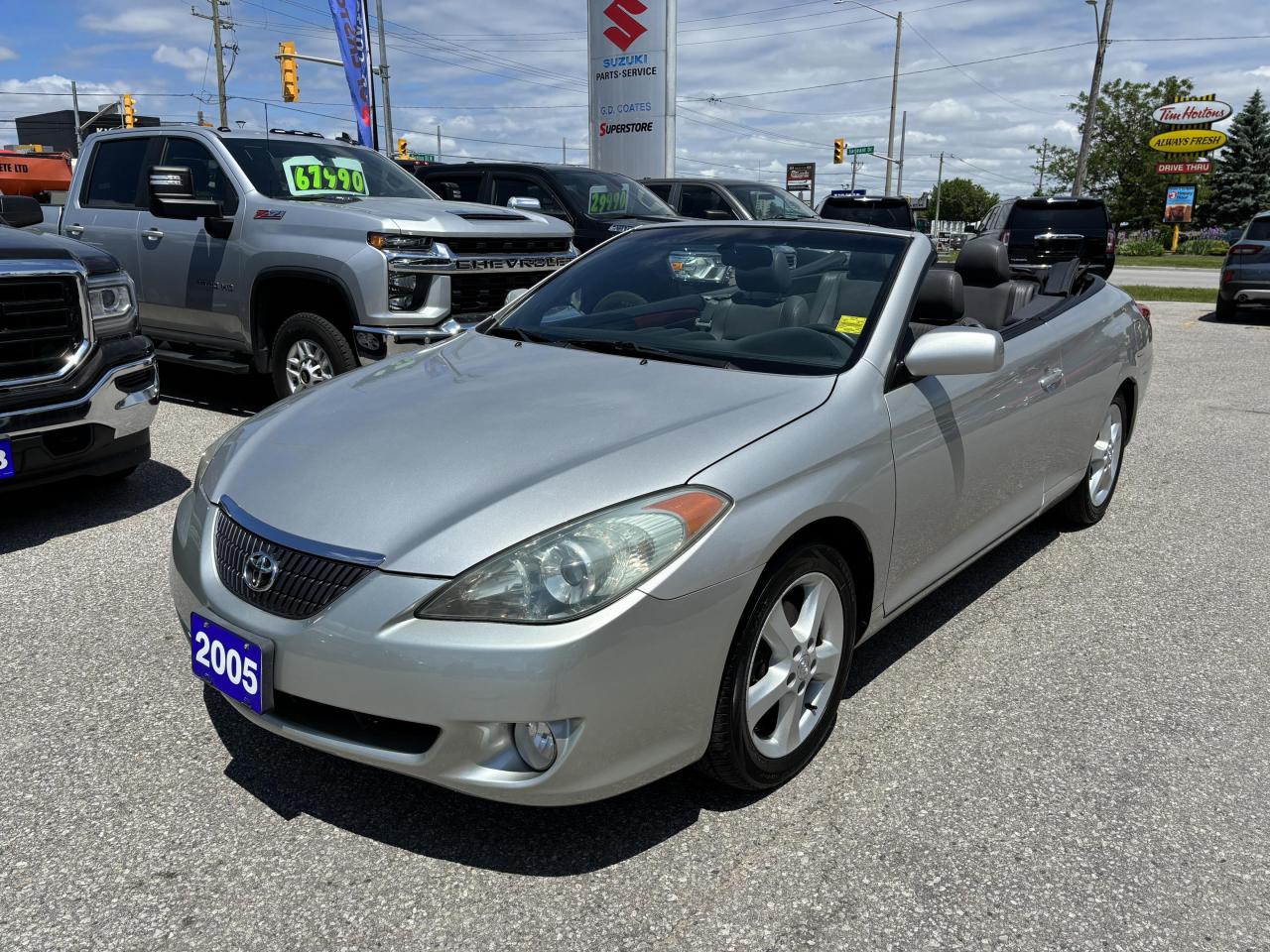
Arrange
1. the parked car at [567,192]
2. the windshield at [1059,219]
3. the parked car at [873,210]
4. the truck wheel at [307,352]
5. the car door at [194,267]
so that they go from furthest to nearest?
the parked car at [873,210], the windshield at [1059,219], the parked car at [567,192], the car door at [194,267], the truck wheel at [307,352]

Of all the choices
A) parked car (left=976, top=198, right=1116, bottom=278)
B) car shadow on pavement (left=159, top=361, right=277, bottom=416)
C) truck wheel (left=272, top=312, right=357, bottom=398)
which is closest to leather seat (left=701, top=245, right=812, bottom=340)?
truck wheel (left=272, top=312, right=357, bottom=398)

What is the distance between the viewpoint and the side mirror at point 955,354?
3057mm

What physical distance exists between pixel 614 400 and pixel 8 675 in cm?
221

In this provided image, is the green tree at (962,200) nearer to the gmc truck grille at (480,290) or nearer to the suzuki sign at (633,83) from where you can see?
the suzuki sign at (633,83)

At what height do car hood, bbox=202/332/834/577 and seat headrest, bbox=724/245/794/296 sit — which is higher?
seat headrest, bbox=724/245/794/296

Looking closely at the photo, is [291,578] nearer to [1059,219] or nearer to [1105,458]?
[1105,458]

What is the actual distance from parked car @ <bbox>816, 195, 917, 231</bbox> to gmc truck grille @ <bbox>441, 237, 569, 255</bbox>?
10079mm

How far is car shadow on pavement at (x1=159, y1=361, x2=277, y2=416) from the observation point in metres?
7.63

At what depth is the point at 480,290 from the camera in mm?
6797

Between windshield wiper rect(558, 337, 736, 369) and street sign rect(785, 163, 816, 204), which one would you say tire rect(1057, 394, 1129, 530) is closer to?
windshield wiper rect(558, 337, 736, 369)

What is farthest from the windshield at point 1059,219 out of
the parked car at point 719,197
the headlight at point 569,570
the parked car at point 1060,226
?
the headlight at point 569,570

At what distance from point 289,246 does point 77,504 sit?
224 centimetres

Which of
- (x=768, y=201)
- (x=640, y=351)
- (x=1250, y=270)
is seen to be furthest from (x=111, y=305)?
(x=1250, y=270)

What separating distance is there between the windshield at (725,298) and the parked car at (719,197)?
360 inches
